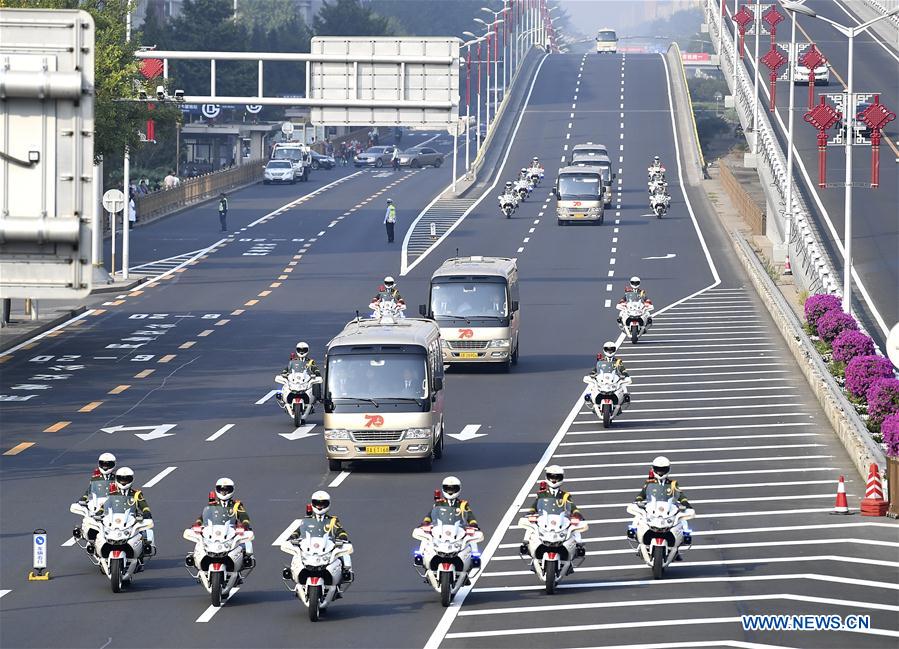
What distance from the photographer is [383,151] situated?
12544 centimetres

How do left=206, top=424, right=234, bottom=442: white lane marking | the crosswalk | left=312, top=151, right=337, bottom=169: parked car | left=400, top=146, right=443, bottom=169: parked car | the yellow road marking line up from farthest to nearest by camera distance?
left=400, top=146, right=443, bottom=169: parked car, left=312, top=151, right=337, bottom=169: parked car, left=206, top=424, right=234, bottom=442: white lane marking, the yellow road marking, the crosswalk

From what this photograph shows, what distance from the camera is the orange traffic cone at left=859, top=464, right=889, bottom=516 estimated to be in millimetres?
27578

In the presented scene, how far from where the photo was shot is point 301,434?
35.3 meters

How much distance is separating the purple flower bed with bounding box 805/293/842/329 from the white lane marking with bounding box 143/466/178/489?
20.8m

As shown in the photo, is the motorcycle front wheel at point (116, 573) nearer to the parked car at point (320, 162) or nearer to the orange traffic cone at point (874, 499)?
the orange traffic cone at point (874, 499)

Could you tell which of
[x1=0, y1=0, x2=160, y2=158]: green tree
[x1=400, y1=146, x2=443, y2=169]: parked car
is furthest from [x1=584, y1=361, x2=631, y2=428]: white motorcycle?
[x1=400, y1=146, x2=443, y2=169]: parked car

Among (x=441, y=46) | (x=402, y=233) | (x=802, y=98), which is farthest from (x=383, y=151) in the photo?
(x=441, y=46)

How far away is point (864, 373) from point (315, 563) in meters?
18.0

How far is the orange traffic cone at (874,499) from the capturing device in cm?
2758

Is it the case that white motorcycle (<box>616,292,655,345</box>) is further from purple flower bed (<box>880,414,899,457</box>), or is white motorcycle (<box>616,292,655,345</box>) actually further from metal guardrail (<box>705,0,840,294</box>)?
purple flower bed (<box>880,414,899,457</box>)

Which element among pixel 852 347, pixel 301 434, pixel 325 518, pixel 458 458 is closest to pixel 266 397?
pixel 301 434

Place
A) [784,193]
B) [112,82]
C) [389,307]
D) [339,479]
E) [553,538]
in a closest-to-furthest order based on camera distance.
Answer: [553,538] < [339,479] < [389,307] < [112,82] < [784,193]

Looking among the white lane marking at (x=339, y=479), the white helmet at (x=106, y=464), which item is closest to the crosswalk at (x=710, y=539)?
the white lane marking at (x=339, y=479)

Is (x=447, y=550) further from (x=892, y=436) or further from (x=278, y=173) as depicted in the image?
(x=278, y=173)
